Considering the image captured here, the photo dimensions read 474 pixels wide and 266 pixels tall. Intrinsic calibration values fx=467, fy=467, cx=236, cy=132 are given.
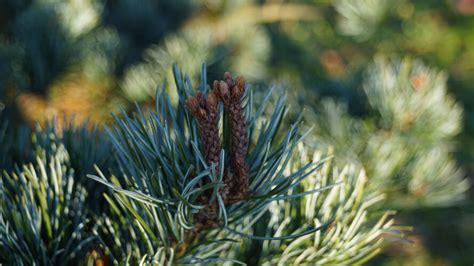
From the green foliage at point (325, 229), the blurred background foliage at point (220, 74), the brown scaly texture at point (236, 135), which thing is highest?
the blurred background foliage at point (220, 74)

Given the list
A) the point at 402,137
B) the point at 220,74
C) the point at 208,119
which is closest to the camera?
the point at 208,119

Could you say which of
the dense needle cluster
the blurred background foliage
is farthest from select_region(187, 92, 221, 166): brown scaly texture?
the blurred background foliage

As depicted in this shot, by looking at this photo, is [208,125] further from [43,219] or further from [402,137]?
[402,137]

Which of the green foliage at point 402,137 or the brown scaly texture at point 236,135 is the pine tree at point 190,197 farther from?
the green foliage at point 402,137

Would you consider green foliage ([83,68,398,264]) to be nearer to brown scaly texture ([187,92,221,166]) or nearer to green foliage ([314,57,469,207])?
brown scaly texture ([187,92,221,166])

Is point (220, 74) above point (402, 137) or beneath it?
above

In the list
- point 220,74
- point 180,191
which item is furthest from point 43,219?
point 220,74

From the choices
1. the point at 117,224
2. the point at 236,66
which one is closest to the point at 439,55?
the point at 236,66

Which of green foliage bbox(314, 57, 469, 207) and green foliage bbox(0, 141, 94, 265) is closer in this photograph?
green foliage bbox(0, 141, 94, 265)

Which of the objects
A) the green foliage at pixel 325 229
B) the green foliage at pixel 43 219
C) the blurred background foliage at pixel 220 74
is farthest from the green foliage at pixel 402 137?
the green foliage at pixel 43 219
